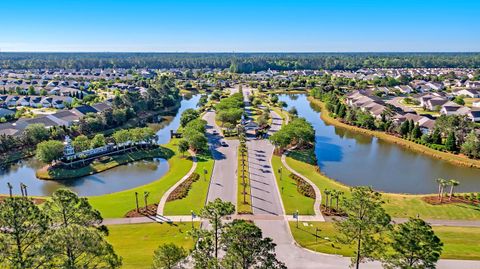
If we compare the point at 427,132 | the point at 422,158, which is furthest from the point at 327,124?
the point at 422,158

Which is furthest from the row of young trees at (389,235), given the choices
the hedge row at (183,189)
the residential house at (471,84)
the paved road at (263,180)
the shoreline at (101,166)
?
the residential house at (471,84)

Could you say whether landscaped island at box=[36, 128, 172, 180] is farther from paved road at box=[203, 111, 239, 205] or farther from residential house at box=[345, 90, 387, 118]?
residential house at box=[345, 90, 387, 118]

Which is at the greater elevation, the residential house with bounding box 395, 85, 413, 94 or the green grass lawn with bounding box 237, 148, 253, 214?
the residential house with bounding box 395, 85, 413, 94

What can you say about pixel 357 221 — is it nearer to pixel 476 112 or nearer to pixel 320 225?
pixel 320 225

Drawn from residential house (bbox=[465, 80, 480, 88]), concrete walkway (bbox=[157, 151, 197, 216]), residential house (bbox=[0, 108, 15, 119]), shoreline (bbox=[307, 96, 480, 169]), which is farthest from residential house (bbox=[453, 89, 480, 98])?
residential house (bbox=[0, 108, 15, 119])

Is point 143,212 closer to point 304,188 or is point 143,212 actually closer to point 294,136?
point 304,188

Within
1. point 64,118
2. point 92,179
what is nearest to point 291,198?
point 92,179
